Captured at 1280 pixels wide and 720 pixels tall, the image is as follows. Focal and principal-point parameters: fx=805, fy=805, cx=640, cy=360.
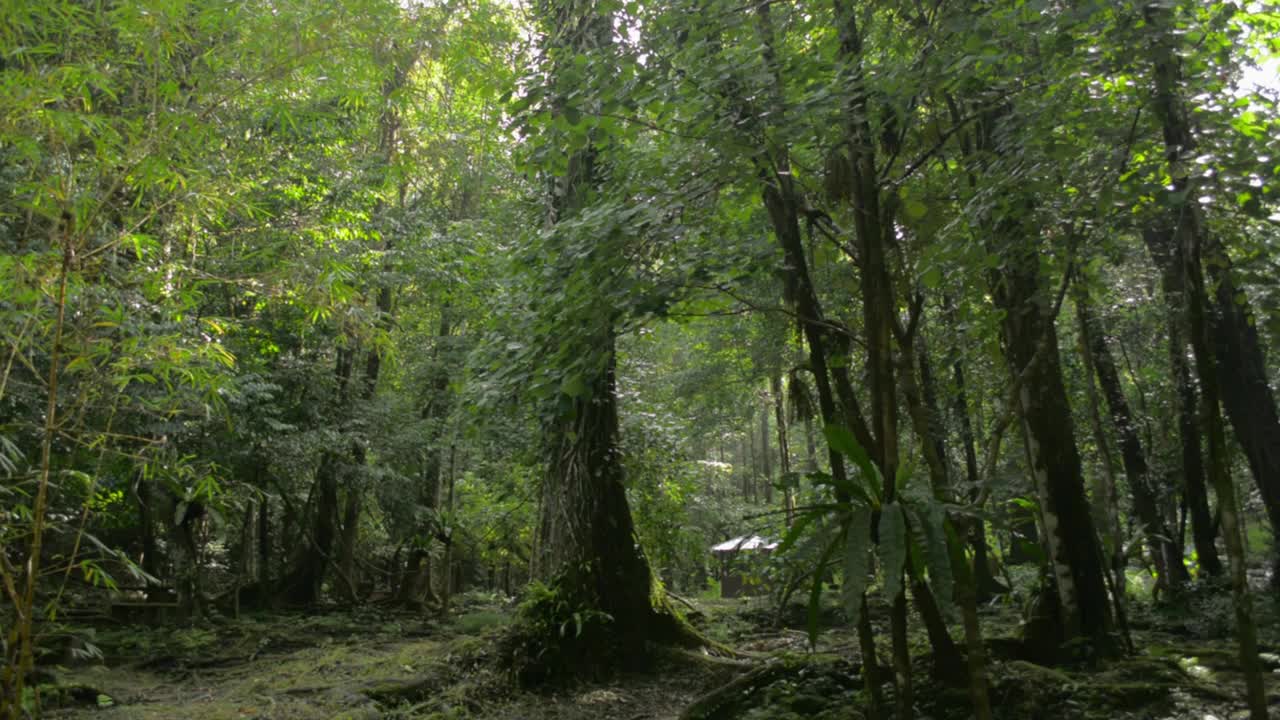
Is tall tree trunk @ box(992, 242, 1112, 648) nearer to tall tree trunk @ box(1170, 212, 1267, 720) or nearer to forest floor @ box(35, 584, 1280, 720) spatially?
forest floor @ box(35, 584, 1280, 720)

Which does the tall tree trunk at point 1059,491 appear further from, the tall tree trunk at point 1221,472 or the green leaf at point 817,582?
the green leaf at point 817,582

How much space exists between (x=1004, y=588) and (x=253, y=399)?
982cm

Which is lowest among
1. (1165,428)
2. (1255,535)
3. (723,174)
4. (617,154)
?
(1255,535)

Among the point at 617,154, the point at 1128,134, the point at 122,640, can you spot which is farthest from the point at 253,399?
the point at 1128,134

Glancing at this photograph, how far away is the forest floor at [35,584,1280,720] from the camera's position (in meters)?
4.46

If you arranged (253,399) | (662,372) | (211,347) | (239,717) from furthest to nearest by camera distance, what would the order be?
(662,372) → (253,399) → (239,717) → (211,347)

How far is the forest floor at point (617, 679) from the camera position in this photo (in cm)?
446

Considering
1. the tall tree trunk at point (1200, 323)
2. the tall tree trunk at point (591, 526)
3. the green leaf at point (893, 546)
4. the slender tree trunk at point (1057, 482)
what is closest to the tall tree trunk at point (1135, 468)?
the slender tree trunk at point (1057, 482)

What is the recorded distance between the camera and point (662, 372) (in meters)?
18.9

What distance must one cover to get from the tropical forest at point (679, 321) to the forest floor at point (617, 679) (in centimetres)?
4

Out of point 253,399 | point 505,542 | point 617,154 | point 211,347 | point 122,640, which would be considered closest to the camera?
point 211,347

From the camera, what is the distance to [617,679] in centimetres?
608

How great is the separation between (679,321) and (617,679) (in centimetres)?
320

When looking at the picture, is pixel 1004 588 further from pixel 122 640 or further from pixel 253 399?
pixel 122 640
